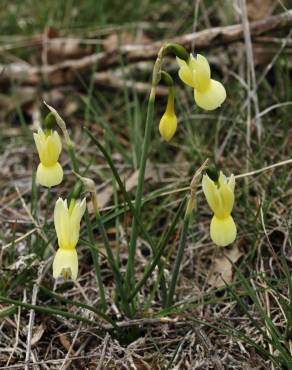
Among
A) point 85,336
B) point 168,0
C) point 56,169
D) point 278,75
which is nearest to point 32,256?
point 85,336

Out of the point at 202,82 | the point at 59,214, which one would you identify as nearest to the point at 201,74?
the point at 202,82

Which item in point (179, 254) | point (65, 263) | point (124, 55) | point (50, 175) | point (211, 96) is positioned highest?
point (124, 55)

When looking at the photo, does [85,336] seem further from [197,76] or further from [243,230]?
[197,76]

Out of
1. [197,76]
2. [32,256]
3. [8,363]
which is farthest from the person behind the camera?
[32,256]

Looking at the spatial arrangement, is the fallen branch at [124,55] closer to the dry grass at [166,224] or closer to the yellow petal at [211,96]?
the dry grass at [166,224]

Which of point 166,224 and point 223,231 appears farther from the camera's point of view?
point 166,224

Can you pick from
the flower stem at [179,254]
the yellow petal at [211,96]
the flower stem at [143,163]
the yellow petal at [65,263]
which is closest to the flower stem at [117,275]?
the flower stem at [143,163]

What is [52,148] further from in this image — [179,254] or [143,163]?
[179,254]
